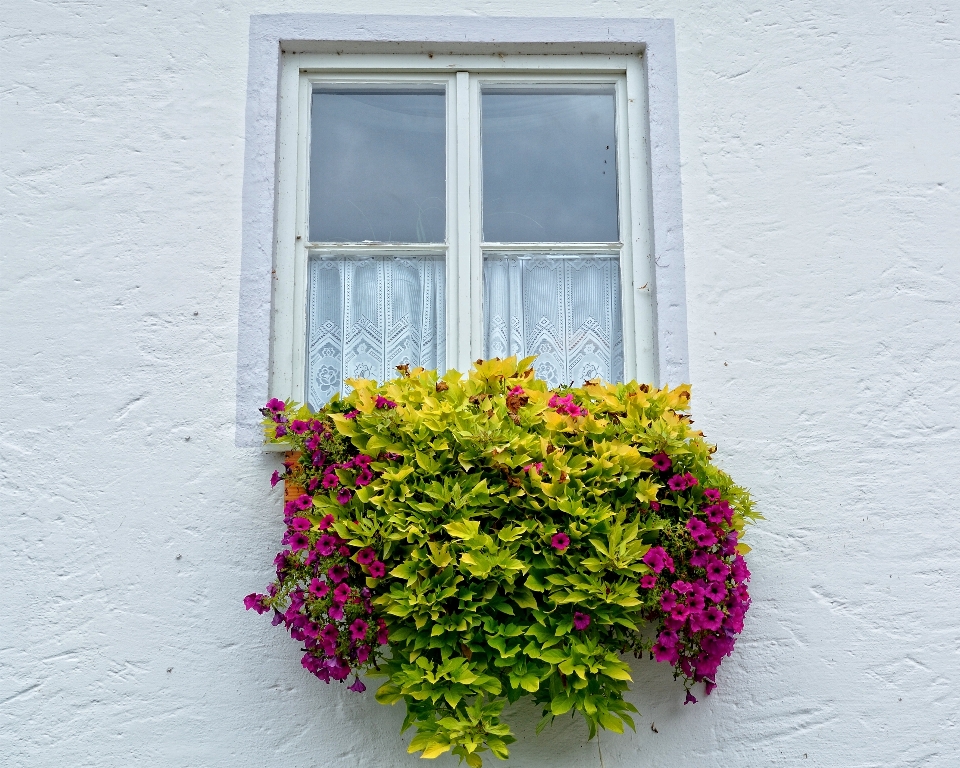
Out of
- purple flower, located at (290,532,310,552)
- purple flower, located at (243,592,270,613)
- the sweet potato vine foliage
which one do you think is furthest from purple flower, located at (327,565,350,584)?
purple flower, located at (243,592,270,613)

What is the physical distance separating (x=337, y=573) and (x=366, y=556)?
0.31 ft

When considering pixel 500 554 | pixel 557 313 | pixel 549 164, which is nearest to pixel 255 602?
pixel 500 554

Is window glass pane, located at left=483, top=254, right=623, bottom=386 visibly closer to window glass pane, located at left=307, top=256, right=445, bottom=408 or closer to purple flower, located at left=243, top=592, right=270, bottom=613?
window glass pane, located at left=307, top=256, right=445, bottom=408

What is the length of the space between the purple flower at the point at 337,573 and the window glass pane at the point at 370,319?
0.72 m

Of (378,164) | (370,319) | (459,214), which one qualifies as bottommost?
(370,319)

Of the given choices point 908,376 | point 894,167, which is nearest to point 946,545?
point 908,376

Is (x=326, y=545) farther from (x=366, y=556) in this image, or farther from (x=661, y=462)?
(x=661, y=462)

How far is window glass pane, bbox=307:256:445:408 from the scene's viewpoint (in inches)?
132

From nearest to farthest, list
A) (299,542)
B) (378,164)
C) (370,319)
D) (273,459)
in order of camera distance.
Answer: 1. (299,542)
2. (273,459)
3. (370,319)
4. (378,164)

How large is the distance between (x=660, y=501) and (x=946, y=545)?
988 millimetres

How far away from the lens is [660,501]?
9.32ft

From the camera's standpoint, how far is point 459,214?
3443 mm

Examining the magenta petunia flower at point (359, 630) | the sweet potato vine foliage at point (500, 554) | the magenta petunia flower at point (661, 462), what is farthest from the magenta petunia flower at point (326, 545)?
the magenta petunia flower at point (661, 462)

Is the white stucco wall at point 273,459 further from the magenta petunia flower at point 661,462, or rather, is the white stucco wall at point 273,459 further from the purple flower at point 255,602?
the magenta petunia flower at point 661,462
